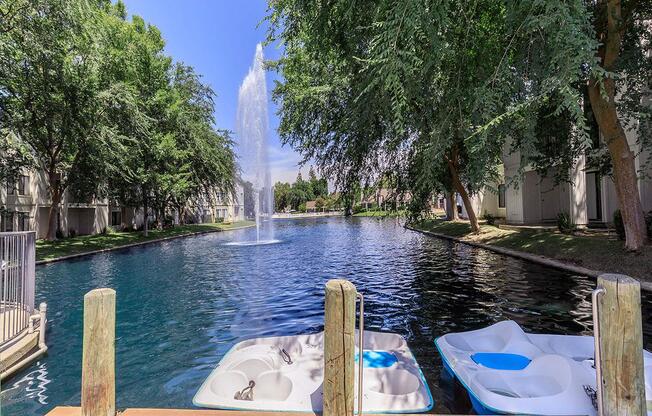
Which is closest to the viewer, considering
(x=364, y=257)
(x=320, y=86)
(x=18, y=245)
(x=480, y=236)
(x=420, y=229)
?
(x=18, y=245)

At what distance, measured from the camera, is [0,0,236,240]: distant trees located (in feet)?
52.2

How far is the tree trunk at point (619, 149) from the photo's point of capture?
1084 centimetres

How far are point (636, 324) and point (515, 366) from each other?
2385 millimetres

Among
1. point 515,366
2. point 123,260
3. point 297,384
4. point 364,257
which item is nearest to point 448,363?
point 515,366

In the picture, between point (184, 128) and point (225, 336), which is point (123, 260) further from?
point (184, 128)

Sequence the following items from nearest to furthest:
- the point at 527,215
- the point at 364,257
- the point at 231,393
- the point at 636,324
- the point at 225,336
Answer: the point at 636,324 < the point at 231,393 < the point at 225,336 < the point at 364,257 < the point at 527,215

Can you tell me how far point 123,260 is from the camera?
19391 millimetres

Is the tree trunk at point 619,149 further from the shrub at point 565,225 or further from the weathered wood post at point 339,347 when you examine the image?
the weathered wood post at point 339,347

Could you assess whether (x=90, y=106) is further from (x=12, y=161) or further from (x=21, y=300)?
(x=21, y=300)

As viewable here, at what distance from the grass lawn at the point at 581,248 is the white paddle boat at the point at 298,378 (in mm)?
9081

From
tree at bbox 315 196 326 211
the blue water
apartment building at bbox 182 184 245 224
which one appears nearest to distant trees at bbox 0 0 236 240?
apartment building at bbox 182 184 245 224

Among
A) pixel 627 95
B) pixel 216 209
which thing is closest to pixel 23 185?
pixel 627 95

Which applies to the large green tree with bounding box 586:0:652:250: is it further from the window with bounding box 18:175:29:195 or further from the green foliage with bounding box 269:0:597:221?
the window with bounding box 18:175:29:195

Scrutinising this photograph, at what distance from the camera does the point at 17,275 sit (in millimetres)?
6434
